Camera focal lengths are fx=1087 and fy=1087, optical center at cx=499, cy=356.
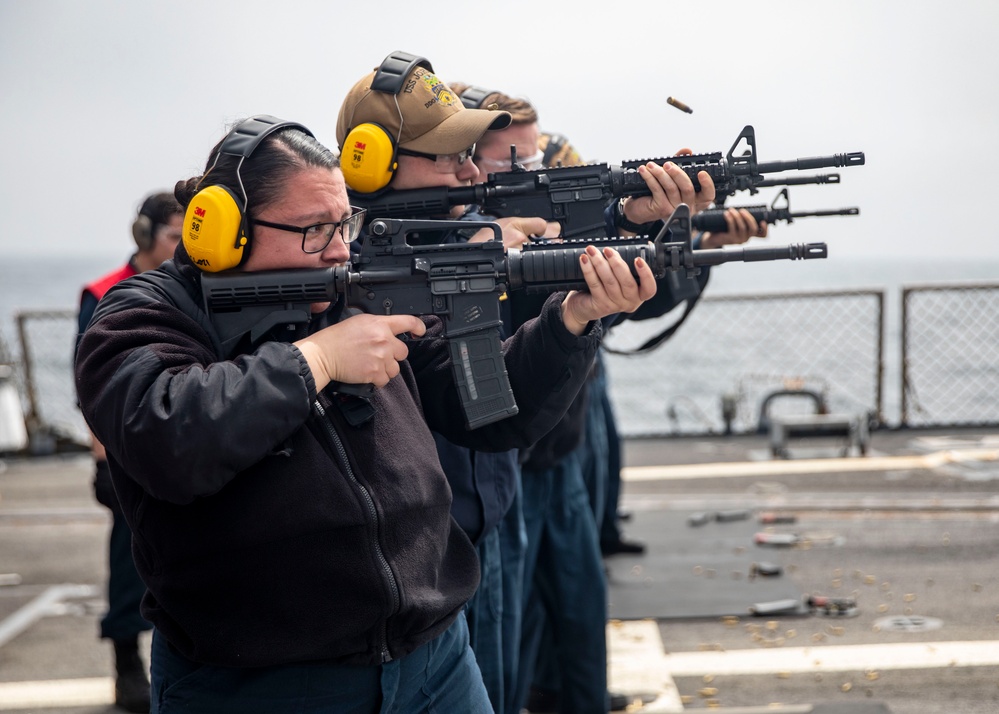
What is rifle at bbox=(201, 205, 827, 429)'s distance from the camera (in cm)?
218

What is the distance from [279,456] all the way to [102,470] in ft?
8.74

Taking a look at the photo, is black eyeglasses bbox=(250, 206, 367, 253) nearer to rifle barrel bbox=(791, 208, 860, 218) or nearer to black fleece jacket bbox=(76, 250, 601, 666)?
black fleece jacket bbox=(76, 250, 601, 666)

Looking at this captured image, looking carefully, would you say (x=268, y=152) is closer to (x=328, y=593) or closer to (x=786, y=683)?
(x=328, y=593)

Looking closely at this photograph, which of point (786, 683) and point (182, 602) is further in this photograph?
point (786, 683)

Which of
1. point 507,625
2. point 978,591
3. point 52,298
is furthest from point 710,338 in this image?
point 52,298

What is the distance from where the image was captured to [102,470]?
14.1 feet

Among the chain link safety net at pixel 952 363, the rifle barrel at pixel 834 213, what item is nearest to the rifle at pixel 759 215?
the rifle barrel at pixel 834 213

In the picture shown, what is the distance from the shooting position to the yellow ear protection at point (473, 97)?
3604mm

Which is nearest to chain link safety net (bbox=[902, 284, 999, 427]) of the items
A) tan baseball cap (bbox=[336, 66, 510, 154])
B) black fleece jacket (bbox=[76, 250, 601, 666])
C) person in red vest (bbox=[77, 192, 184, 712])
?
person in red vest (bbox=[77, 192, 184, 712])

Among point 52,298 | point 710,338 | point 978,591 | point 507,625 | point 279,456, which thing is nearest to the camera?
point 279,456

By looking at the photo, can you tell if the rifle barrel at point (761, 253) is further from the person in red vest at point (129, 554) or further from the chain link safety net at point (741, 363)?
the chain link safety net at point (741, 363)

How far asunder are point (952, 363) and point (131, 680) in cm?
2551

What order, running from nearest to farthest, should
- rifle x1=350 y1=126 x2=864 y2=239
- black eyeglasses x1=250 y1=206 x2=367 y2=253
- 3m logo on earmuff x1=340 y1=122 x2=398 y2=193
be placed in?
1. black eyeglasses x1=250 y1=206 x2=367 y2=253
2. 3m logo on earmuff x1=340 y1=122 x2=398 y2=193
3. rifle x1=350 y1=126 x2=864 y2=239

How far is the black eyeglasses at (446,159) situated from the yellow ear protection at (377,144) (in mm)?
68
